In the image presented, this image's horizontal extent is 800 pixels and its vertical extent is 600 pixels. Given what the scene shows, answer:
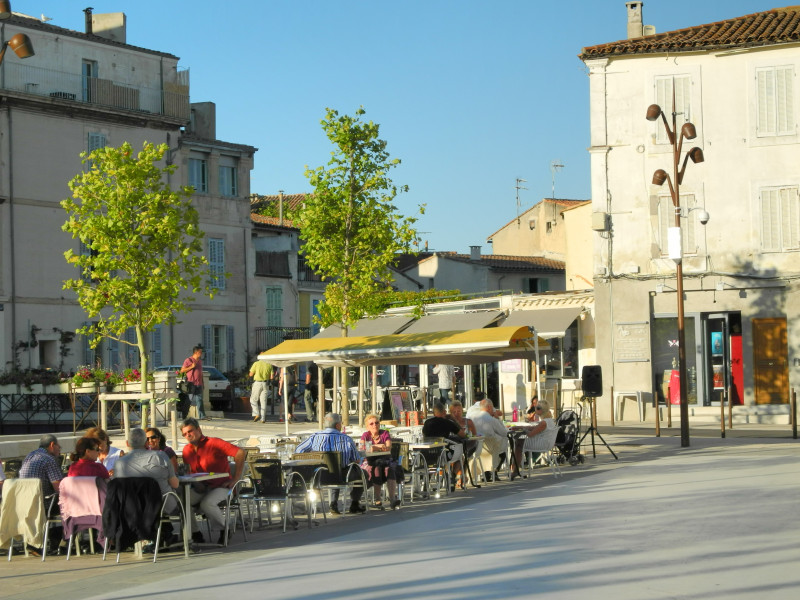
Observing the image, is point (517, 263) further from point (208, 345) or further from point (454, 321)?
point (454, 321)

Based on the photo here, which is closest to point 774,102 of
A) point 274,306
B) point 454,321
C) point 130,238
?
point 454,321

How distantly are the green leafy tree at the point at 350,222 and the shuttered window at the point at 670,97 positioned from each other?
8.89m

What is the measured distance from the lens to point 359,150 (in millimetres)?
27781

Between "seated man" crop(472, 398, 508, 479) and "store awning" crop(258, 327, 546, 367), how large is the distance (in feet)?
5.15

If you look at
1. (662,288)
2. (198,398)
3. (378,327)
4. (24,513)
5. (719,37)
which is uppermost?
(719,37)

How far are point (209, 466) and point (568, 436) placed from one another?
8284 millimetres

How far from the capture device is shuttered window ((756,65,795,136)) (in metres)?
32.2

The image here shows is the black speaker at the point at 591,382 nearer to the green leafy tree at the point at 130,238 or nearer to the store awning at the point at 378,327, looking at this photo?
the green leafy tree at the point at 130,238

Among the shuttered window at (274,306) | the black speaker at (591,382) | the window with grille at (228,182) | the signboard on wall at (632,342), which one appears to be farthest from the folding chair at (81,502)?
the shuttered window at (274,306)

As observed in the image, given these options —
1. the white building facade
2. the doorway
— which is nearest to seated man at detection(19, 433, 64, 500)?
the white building facade

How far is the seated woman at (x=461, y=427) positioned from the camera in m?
17.2

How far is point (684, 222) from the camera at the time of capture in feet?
107

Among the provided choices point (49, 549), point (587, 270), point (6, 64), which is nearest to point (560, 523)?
point (49, 549)

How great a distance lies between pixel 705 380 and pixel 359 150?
36.4ft
